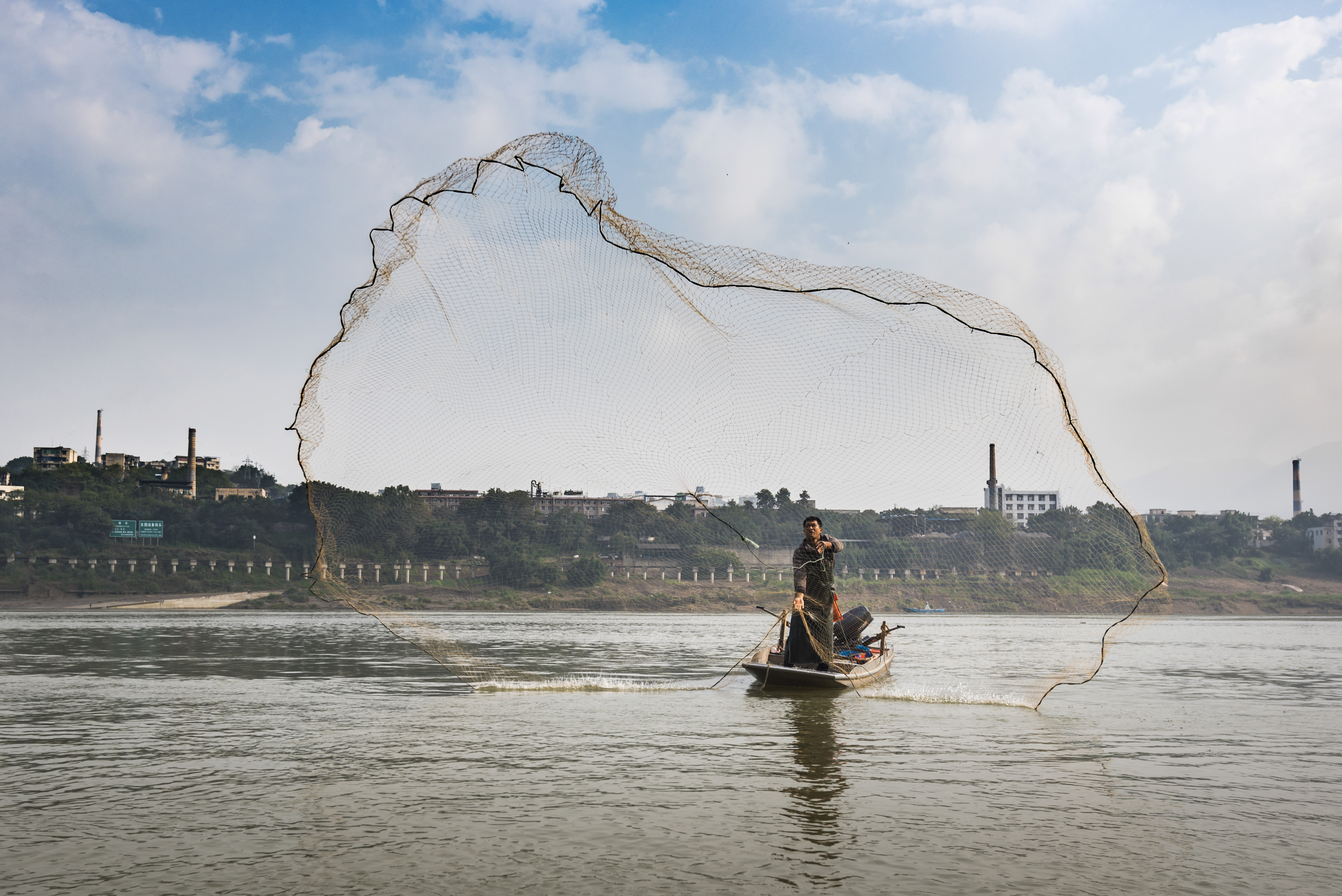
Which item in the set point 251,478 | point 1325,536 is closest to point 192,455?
point 251,478

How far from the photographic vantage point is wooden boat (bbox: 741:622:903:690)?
1762 cm

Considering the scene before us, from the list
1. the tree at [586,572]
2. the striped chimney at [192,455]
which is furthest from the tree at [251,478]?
the tree at [586,572]

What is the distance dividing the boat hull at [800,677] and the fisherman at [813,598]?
25cm

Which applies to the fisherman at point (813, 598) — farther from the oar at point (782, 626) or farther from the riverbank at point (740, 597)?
the riverbank at point (740, 597)

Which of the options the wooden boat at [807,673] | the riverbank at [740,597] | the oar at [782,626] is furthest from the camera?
the riverbank at [740,597]

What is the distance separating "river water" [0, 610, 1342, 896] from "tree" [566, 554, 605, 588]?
7.31 meters

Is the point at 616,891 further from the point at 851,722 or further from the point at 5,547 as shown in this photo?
the point at 5,547

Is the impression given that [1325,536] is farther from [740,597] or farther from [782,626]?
[782,626]

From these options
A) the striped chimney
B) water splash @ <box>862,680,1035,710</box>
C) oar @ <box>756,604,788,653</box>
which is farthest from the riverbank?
the striped chimney

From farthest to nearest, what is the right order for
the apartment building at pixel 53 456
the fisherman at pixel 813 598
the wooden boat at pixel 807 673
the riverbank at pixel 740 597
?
1. the apartment building at pixel 53 456
2. the riverbank at pixel 740 597
3. the wooden boat at pixel 807 673
4. the fisherman at pixel 813 598

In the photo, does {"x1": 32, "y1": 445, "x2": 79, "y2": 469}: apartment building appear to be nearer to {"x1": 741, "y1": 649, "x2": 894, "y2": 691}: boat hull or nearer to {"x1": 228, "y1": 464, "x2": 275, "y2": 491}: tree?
{"x1": 228, "y1": 464, "x2": 275, "y2": 491}: tree

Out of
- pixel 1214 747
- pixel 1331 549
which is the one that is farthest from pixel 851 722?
pixel 1331 549

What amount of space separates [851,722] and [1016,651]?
21.3 meters

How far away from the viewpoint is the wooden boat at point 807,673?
17625 mm
